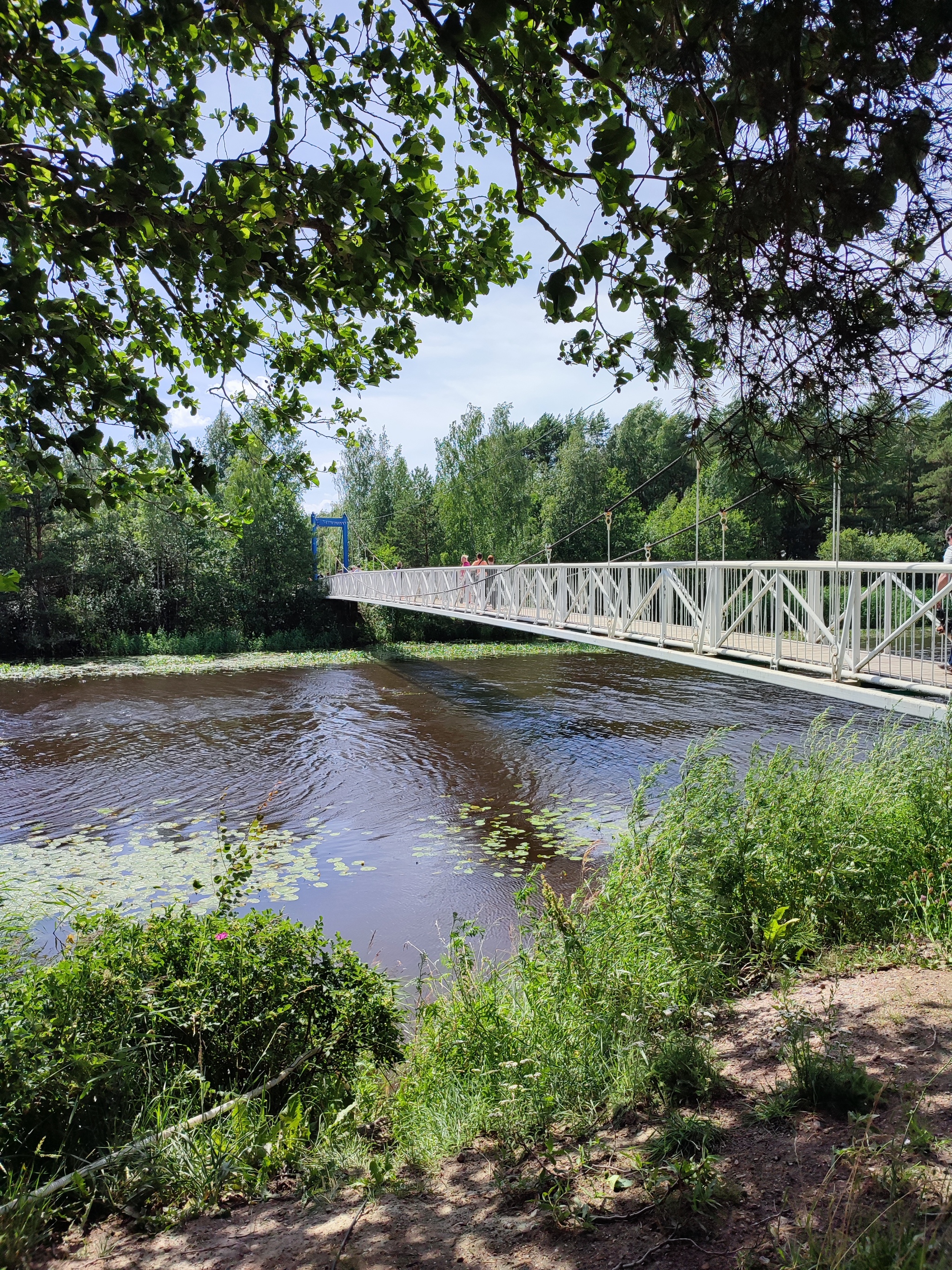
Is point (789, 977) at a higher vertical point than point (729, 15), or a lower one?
lower

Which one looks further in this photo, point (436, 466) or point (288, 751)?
point (436, 466)

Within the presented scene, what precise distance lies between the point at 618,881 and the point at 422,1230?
99.3 inches

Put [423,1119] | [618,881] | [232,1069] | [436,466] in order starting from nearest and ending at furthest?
1. [423,1119]
2. [232,1069]
3. [618,881]
4. [436,466]

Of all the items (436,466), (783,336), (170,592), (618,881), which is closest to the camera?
(783,336)

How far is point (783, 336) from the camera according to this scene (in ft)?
6.82

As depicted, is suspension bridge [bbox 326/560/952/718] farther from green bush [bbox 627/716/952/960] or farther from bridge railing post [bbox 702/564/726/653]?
green bush [bbox 627/716/952/960]

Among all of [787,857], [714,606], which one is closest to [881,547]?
[714,606]

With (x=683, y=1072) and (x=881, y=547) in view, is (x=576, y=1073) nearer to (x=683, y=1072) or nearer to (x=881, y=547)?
(x=683, y=1072)

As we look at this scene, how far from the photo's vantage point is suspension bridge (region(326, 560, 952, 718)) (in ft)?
18.7

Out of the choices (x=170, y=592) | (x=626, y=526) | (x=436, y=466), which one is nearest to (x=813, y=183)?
(x=170, y=592)

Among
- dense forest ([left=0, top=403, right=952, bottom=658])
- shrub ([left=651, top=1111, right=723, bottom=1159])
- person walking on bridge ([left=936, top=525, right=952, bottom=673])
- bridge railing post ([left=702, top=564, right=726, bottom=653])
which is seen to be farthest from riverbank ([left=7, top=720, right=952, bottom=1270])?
dense forest ([left=0, top=403, right=952, bottom=658])

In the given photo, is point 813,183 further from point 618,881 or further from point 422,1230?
point 618,881

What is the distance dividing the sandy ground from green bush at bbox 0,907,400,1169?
0.50 m

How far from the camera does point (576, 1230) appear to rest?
1.74 metres
